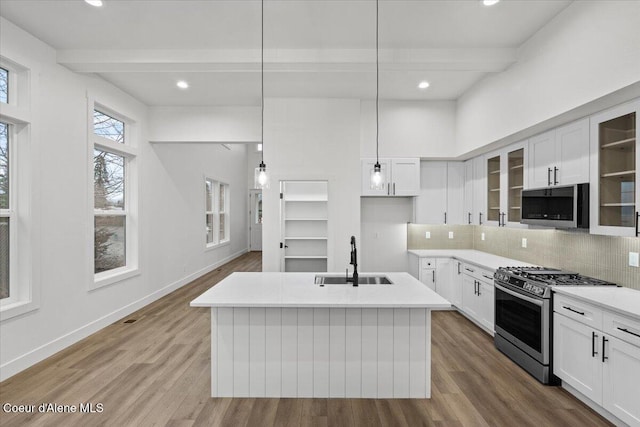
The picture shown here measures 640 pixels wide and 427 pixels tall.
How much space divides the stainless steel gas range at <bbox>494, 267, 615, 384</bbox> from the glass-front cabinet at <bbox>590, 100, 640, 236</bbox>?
23.3 inches

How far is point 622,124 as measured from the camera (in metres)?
2.50

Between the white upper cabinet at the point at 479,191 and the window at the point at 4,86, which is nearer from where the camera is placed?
the window at the point at 4,86

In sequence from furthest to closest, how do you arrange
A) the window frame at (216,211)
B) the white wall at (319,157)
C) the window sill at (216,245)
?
the window frame at (216,211) → the window sill at (216,245) → the white wall at (319,157)

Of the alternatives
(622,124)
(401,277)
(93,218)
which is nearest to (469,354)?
(401,277)

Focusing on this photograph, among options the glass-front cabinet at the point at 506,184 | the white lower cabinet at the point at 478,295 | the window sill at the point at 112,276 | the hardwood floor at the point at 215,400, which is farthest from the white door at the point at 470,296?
the window sill at the point at 112,276

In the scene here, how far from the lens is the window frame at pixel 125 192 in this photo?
13.1ft

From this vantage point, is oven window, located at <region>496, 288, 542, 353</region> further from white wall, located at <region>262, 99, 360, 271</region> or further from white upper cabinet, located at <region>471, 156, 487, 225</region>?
white wall, located at <region>262, 99, 360, 271</region>

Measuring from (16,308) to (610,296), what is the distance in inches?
192

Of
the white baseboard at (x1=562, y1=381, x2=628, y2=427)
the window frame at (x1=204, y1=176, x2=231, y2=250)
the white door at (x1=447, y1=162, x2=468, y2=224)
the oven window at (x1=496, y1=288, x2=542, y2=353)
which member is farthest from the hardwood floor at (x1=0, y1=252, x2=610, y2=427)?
the window frame at (x1=204, y1=176, x2=231, y2=250)

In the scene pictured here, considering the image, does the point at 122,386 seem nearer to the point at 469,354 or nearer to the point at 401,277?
the point at 401,277

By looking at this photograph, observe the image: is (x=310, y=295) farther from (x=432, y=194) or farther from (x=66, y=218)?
(x=432, y=194)

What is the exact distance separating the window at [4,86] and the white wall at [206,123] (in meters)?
2.24

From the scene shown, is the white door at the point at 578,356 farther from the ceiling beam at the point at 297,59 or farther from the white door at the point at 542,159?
the ceiling beam at the point at 297,59

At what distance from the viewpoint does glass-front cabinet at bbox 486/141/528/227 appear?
377cm
